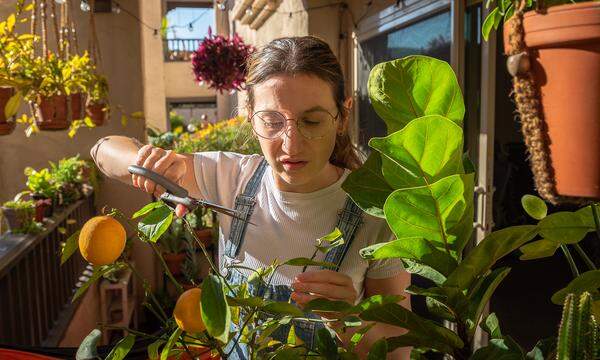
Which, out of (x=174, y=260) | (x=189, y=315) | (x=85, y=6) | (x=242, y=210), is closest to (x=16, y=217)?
(x=85, y=6)

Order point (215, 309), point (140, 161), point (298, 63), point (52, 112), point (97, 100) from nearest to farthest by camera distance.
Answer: point (215, 309) → point (140, 161) → point (298, 63) → point (52, 112) → point (97, 100)

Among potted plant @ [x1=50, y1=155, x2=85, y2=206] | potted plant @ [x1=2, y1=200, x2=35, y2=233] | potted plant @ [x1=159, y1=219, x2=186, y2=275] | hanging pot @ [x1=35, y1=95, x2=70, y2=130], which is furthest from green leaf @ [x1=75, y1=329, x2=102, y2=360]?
potted plant @ [x1=159, y1=219, x2=186, y2=275]

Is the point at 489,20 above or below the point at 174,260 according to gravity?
above

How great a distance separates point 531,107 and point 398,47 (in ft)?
8.87

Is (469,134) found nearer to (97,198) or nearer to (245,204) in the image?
(245,204)

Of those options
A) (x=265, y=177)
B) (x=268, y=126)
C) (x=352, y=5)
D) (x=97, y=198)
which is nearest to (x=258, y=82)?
(x=268, y=126)

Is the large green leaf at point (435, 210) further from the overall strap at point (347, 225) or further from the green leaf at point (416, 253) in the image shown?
the overall strap at point (347, 225)

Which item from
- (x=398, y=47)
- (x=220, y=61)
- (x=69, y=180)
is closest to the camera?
(x=398, y=47)

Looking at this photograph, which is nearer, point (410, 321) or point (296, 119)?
point (410, 321)

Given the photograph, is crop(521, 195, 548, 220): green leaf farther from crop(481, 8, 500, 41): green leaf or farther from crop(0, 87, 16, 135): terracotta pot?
crop(0, 87, 16, 135): terracotta pot

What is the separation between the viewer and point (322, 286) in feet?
1.93

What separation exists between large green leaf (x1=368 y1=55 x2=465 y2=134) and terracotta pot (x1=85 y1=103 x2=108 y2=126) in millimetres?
2740

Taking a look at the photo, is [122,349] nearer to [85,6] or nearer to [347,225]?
[347,225]

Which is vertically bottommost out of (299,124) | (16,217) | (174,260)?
(174,260)
